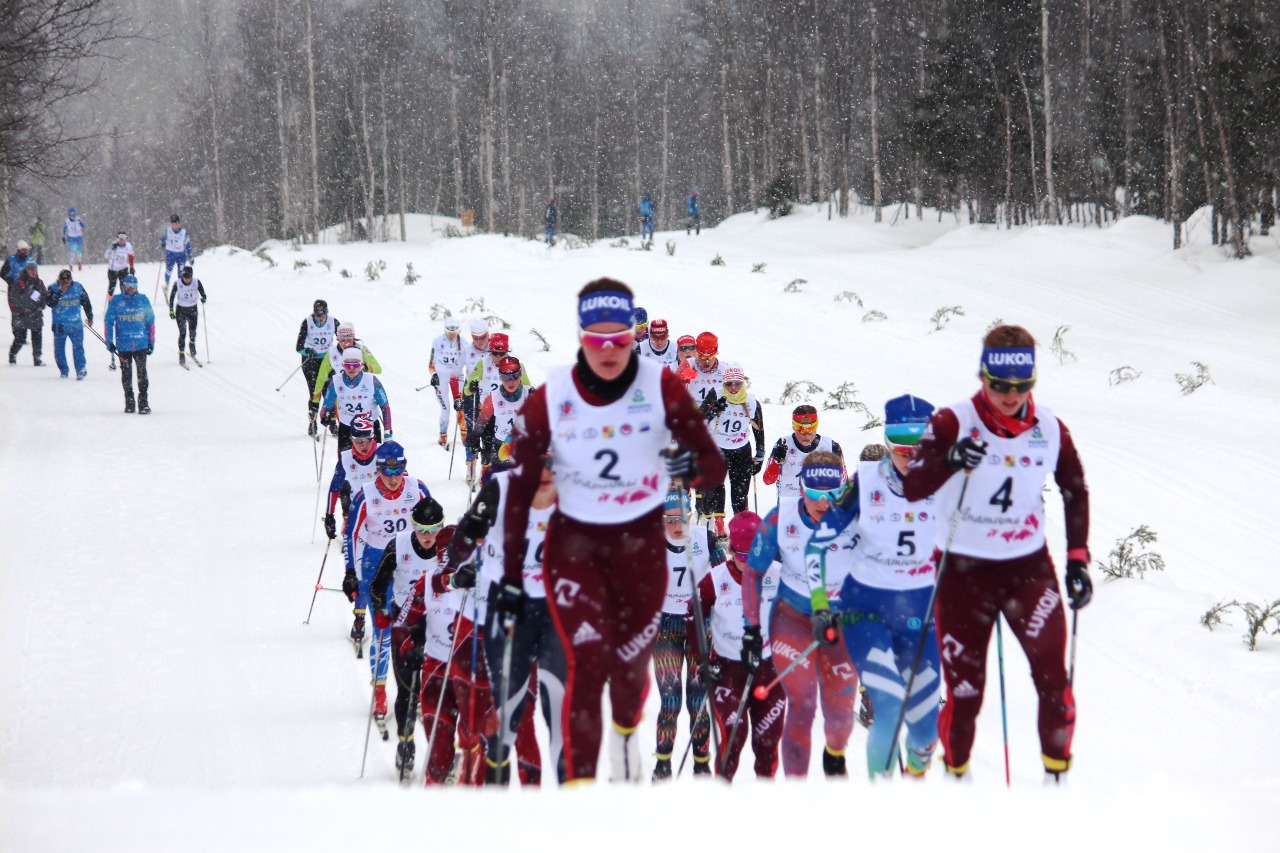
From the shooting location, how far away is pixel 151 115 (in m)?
140

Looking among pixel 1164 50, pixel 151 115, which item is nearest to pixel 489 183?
pixel 1164 50

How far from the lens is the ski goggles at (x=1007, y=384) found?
5000 millimetres

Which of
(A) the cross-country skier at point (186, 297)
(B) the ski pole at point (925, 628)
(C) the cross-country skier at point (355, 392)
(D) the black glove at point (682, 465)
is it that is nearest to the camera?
(D) the black glove at point (682, 465)

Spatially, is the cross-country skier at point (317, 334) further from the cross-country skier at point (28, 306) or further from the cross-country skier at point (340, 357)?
the cross-country skier at point (28, 306)

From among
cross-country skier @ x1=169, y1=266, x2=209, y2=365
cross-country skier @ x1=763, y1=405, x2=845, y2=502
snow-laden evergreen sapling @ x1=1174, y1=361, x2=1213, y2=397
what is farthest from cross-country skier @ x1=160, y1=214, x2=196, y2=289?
snow-laden evergreen sapling @ x1=1174, y1=361, x2=1213, y2=397

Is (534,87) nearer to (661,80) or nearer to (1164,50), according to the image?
(661,80)

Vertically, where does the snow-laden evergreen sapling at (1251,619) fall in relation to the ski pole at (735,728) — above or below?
below

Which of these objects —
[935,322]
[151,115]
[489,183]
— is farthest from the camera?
[151,115]

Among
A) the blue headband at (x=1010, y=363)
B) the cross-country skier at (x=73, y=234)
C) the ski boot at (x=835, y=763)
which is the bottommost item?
the ski boot at (x=835, y=763)

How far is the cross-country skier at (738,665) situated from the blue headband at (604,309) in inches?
116

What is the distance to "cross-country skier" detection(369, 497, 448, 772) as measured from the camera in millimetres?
7773

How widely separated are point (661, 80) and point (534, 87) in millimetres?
7169

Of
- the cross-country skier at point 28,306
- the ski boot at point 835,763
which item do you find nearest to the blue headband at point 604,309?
the ski boot at point 835,763

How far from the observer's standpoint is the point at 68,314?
21922mm
